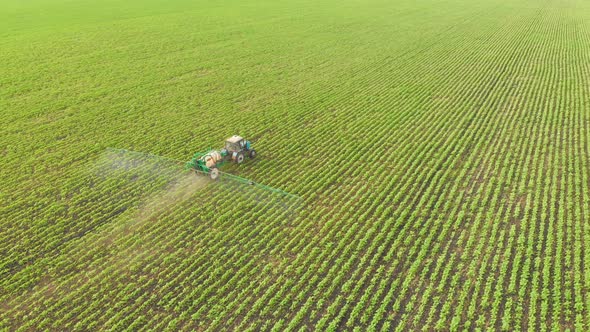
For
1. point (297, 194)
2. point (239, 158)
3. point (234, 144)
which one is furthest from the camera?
point (239, 158)

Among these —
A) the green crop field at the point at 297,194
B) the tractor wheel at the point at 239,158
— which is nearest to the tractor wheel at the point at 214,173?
the green crop field at the point at 297,194

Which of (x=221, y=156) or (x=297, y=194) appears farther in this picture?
(x=221, y=156)

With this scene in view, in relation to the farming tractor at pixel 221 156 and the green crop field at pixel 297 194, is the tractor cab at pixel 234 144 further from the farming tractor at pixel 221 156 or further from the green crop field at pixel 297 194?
the green crop field at pixel 297 194

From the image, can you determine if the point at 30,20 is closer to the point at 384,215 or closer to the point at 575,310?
the point at 384,215

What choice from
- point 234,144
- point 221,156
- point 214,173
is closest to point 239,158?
point 234,144

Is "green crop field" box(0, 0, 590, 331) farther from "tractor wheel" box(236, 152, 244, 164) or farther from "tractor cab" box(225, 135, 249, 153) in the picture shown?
"tractor cab" box(225, 135, 249, 153)

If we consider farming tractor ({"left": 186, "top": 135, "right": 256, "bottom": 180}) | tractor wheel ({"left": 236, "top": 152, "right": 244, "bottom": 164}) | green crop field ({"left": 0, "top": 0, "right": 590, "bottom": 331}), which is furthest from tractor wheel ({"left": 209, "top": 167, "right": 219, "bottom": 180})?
tractor wheel ({"left": 236, "top": 152, "right": 244, "bottom": 164})

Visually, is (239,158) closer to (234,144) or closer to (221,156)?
(234,144)
